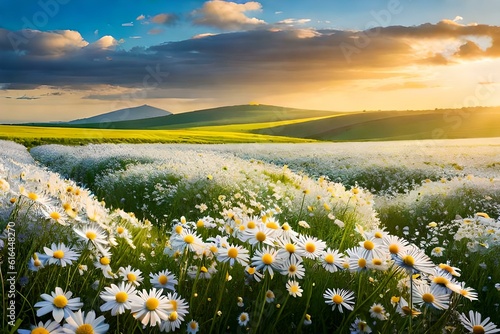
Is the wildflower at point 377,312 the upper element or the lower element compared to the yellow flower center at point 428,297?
lower

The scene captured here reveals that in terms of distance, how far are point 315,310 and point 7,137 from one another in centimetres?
4179

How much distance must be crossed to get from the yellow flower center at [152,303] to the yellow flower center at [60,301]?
404 mm

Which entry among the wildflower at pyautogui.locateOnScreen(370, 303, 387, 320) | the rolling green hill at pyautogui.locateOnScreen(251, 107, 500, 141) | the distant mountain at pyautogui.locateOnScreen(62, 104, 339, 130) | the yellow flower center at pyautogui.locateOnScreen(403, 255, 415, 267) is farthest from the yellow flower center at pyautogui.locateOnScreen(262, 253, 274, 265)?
the distant mountain at pyautogui.locateOnScreen(62, 104, 339, 130)

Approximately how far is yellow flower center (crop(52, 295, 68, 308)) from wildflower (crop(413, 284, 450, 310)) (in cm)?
192

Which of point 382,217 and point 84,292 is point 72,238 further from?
→ point 382,217

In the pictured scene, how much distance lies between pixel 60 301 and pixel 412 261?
1867mm

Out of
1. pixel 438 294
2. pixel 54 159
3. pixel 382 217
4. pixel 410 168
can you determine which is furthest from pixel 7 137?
pixel 438 294

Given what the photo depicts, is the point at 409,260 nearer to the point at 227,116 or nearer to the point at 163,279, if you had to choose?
the point at 163,279

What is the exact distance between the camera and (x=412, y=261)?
2.49m

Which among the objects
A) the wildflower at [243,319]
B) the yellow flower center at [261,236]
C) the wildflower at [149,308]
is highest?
the yellow flower center at [261,236]

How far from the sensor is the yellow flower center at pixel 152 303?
6.74 feet

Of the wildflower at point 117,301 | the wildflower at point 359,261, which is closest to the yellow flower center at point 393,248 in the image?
the wildflower at point 359,261

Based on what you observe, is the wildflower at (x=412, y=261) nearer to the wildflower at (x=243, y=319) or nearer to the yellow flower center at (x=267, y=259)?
the yellow flower center at (x=267, y=259)

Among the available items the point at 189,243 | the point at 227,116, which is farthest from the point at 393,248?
the point at 227,116
